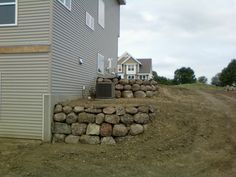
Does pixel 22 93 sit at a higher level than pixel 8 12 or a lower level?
lower

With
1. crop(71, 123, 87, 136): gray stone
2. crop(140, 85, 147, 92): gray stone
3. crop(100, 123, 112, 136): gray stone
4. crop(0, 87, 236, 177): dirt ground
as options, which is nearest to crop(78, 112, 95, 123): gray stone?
crop(71, 123, 87, 136): gray stone

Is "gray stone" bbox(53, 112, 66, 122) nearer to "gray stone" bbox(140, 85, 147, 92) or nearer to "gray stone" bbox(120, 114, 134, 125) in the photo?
"gray stone" bbox(120, 114, 134, 125)

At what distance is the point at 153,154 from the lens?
36.0 ft

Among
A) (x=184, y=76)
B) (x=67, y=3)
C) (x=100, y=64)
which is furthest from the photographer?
(x=184, y=76)

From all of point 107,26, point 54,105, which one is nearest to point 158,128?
point 54,105

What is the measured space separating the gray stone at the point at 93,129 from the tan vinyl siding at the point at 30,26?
3.09m

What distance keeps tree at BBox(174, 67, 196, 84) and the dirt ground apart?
44.1 m

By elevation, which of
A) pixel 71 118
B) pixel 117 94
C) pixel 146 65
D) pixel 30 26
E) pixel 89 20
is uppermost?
pixel 146 65

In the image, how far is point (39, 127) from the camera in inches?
480

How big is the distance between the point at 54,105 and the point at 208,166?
533 centimetres

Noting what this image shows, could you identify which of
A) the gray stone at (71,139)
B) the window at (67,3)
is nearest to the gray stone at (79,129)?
the gray stone at (71,139)

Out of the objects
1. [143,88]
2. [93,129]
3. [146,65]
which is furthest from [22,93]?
[146,65]

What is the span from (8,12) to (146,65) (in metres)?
47.4

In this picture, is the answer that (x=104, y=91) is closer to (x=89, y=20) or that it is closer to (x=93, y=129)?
(x=89, y=20)
